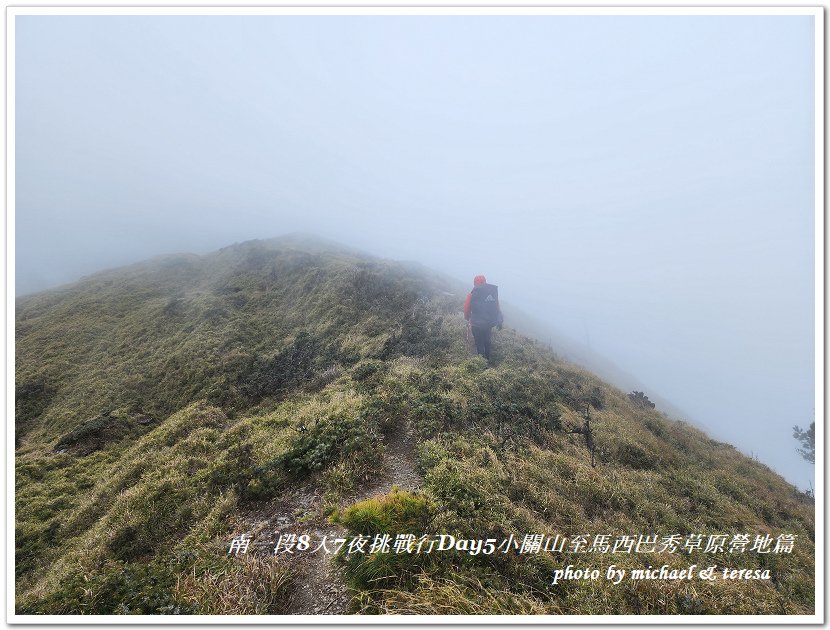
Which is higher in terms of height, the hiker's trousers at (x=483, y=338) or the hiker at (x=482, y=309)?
the hiker at (x=482, y=309)

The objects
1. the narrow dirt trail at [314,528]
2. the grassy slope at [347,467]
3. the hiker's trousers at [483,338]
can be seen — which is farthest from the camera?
the hiker's trousers at [483,338]

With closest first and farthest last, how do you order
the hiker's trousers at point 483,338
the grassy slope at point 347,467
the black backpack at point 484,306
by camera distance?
1. the grassy slope at point 347,467
2. the black backpack at point 484,306
3. the hiker's trousers at point 483,338

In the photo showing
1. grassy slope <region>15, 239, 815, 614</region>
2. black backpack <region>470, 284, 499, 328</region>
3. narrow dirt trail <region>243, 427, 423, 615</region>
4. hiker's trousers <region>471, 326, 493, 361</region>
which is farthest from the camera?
hiker's trousers <region>471, 326, 493, 361</region>

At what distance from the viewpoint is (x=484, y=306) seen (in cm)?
1332

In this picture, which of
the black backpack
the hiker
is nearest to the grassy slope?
the hiker

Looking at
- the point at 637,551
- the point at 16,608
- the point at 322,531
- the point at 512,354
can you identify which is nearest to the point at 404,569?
the point at 322,531

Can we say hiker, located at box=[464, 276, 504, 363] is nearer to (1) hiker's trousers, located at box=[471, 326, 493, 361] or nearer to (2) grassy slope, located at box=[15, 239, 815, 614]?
(1) hiker's trousers, located at box=[471, 326, 493, 361]

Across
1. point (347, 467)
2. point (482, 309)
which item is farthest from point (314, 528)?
point (482, 309)

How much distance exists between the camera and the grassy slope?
433 cm

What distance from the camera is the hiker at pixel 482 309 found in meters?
13.3
